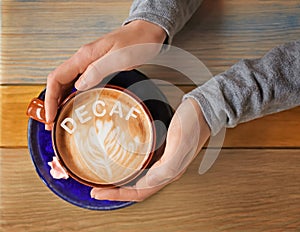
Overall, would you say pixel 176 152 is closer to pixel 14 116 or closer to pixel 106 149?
pixel 106 149

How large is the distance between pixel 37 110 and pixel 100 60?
0.40ft

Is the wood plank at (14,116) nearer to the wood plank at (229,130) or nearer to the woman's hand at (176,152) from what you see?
the wood plank at (229,130)

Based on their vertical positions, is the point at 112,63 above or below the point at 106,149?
above

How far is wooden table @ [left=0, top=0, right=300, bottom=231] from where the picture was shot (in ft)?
2.87

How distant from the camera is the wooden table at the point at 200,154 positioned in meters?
0.88

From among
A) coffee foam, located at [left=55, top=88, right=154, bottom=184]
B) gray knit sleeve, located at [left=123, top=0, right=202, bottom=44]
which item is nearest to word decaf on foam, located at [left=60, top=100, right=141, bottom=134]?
coffee foam, located at [left=55, top=88, right=154, bottom=184]

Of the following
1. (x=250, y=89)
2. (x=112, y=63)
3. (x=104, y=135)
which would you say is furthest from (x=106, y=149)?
(x=250, y=89)

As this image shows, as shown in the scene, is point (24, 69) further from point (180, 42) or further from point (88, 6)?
point (180, 42)

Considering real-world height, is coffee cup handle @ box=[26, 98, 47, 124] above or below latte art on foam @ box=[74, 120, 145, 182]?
above

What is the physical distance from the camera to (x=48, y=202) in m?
0.87

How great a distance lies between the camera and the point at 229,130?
2.92ft

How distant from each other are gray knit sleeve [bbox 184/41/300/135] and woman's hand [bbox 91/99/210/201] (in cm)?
2

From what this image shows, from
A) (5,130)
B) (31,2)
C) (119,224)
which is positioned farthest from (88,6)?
(119,224)

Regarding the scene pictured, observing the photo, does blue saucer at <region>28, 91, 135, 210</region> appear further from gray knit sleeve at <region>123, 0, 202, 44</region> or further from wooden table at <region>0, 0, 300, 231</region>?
gray knit sleeve at <region>123, 0, 202, 44</region>
